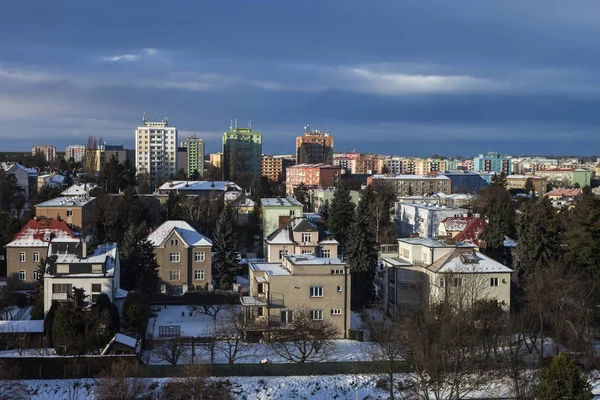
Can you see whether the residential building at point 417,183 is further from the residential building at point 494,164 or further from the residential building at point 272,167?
the residential building at point 494,164

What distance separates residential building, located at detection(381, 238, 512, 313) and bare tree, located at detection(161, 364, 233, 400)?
9344 mm

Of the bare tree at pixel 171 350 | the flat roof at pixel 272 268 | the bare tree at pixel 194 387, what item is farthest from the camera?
the flat roof at pixel 272 268

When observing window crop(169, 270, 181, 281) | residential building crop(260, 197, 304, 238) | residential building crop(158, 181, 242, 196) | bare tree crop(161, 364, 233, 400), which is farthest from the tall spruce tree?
residential building crop(158, 181, 242, 196)

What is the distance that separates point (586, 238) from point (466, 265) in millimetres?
7529

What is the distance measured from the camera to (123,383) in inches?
894

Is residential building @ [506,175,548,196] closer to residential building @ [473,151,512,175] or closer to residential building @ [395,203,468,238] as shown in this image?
residential building @ [395,203,468,238]

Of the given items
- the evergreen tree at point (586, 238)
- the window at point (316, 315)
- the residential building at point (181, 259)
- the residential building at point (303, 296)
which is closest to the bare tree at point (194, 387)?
the residential building at point (303, 296)

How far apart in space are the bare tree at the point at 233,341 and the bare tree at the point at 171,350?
4.77ft

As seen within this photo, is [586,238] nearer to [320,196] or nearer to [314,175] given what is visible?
[320,196]

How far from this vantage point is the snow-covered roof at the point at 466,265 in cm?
3094

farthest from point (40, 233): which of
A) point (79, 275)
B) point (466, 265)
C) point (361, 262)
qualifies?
point (466, 265)

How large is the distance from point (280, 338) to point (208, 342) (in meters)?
2.83

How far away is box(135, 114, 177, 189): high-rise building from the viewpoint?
111 meters

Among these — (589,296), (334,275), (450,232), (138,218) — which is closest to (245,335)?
(334,275)
